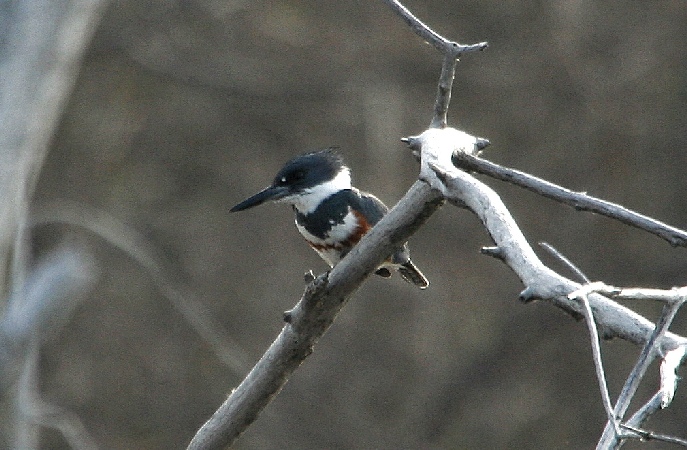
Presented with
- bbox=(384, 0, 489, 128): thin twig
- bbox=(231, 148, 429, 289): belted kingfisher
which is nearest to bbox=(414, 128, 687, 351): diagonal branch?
bbox=(384, 0, 489, 128): thin twig

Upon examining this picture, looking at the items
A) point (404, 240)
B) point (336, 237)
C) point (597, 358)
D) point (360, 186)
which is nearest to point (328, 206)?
point (336, 237)

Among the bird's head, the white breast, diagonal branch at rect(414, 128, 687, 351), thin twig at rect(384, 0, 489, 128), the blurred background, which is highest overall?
the blurred background

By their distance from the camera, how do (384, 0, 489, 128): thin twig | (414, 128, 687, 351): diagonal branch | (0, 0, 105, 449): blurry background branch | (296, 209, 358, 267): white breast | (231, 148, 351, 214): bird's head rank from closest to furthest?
(414, 128, 687, 351): diagonal branch, (384, 0, 489, 128): thin twig, (296, 209, 358, 267): white breast, (231, 148, 351, 214): bird's head, (0, 0, 105, 449): blurry background branch

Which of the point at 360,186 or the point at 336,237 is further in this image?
the point at 360,186

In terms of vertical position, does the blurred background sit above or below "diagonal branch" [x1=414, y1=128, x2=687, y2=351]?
above

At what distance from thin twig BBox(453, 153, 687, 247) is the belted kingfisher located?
1.08m

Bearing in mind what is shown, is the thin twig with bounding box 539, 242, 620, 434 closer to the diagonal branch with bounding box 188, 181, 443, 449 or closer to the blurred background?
the diagonal branch with bounding box 188, 181, 443, 449

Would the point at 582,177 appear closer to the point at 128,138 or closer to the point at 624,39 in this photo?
the point at 624,39

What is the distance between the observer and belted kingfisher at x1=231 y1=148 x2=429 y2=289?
8.39 ft

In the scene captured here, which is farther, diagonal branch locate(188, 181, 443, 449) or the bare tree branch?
diagonal branch locate(188, 181, 443, 449)

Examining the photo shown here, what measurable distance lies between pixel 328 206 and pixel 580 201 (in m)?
1.46

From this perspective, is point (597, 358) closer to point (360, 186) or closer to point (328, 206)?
point (328, 206)

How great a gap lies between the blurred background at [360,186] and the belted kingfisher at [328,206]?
8.97 feet

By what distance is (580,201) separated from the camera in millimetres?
1151
